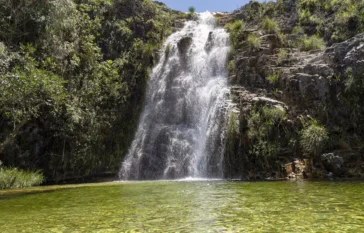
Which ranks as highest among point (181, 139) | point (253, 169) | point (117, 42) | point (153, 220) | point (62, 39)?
point (117, 42)

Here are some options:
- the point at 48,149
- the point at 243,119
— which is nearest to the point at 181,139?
the point at 243,119

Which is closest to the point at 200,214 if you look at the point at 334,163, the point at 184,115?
the point at 334,163

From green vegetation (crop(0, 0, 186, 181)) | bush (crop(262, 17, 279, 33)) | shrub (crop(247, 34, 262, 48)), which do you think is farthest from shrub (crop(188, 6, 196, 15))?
shrub (crop(247, 34, 262, 48))

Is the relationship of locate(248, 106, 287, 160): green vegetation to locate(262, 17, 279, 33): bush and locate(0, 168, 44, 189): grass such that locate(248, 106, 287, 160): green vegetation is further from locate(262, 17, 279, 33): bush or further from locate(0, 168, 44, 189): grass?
locate(0, 168, 44, 189): grass

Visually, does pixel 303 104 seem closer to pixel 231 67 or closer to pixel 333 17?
pixel 231 67

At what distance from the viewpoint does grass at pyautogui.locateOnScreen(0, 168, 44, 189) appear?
11.4 metres

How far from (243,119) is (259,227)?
921cm

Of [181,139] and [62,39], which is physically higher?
[62,39]

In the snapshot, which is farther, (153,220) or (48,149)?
(48,149)

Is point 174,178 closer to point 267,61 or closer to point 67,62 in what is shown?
point 267,61

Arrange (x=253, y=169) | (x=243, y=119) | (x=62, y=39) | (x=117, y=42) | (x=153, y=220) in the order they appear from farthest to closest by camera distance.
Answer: (x=117, y=42)
(x=62, y=39)
(x=243, y=119)
(x=253, y=169)
(x=153, y=220)

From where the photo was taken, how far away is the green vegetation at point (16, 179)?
11.4 meters

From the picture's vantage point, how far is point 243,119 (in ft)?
43.1

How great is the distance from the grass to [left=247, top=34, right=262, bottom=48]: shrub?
11213 mm
